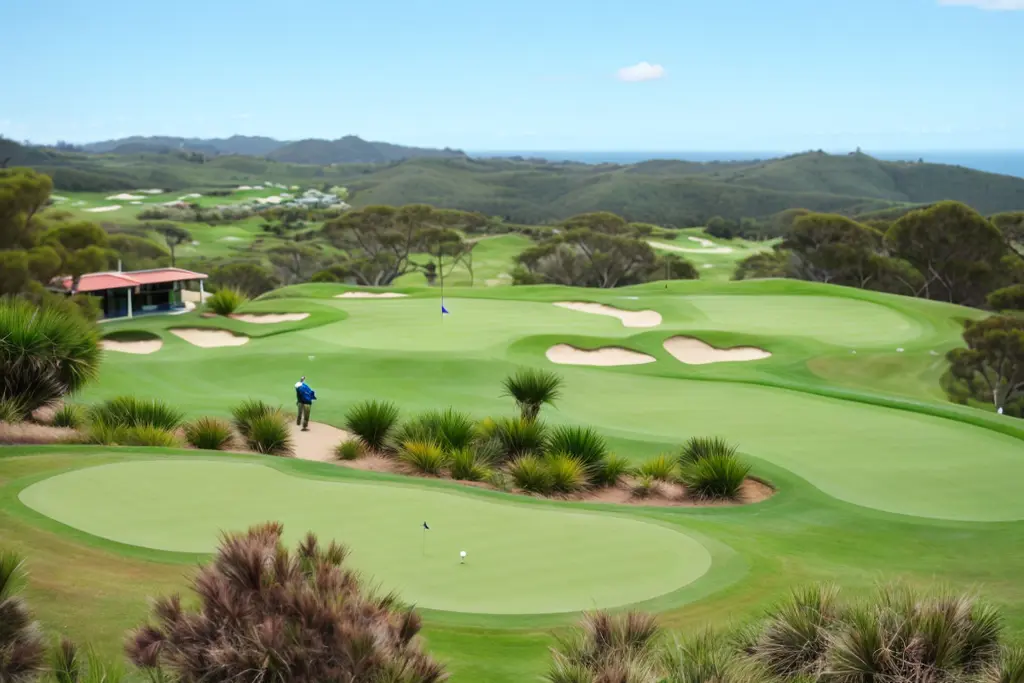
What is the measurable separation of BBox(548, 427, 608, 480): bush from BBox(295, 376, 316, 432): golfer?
5242 millimetres

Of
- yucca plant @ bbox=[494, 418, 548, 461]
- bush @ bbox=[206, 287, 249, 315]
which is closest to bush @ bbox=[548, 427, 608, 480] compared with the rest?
yucca plant @ bbox=[494, 418, 548, 461]

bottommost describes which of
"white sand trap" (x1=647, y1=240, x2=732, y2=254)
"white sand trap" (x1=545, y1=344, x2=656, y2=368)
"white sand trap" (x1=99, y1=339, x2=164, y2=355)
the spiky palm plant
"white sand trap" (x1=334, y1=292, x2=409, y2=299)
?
"white sand trap" (x1=647, y1=240, x2=732, y2=254)

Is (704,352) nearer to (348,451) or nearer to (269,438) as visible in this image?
(348,451)

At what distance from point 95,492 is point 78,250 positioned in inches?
1089

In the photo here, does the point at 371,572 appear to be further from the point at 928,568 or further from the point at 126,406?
the point at 126,406

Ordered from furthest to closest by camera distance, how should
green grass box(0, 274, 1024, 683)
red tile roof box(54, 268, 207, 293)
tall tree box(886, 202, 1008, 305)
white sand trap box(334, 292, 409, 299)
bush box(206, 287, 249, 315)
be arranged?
tall tree box(886, 202, 1008, 305) → white sand trap box(334, 292, 409, 299) → red tile roof box(54, 268, 207, 293) → bush box(206, 287, 249, 315) → green grass box(0, 274, 1024, 683)

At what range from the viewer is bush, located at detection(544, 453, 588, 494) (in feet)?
45.1

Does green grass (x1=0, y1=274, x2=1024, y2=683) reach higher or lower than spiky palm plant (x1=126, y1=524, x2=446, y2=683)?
lower

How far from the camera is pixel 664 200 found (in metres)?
186

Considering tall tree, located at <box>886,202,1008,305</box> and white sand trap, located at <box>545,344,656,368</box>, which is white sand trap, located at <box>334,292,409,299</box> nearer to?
white sand trap, located at <box>545,344,656,368</box>

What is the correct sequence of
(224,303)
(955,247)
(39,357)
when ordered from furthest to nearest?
1. (955,247)
2. (224,303)
3. (39,357)

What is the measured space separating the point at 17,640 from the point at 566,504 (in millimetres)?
6645

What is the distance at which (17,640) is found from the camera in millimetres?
6031

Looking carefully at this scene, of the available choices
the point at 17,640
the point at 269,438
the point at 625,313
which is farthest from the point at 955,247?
the point at 17,640
